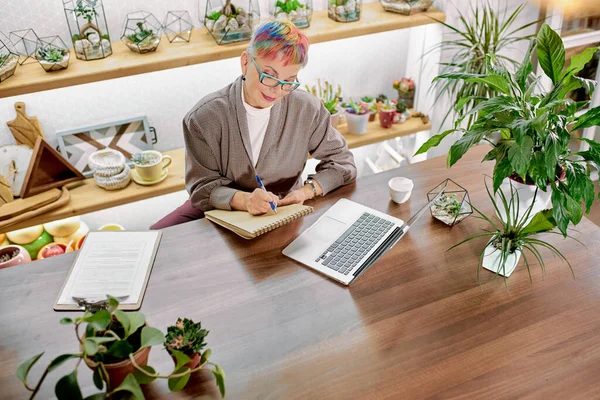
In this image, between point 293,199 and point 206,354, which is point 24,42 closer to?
point 293,199

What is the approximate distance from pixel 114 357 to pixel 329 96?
2.31 m

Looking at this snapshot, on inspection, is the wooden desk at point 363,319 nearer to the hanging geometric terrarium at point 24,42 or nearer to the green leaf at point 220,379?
the green leaf at point 220,379

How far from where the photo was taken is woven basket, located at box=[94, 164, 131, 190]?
8.98ft

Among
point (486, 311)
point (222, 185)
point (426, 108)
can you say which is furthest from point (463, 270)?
point (426, 108)

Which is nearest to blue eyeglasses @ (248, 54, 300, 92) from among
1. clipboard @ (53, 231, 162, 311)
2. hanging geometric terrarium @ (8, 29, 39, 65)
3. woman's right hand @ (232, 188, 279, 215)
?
woman's right hand @ (232, 188, 279, 215)

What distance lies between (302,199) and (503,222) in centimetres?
68

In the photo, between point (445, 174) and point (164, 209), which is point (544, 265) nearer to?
point (445, 174)

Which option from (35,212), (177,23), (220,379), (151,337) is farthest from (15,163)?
(220,379)

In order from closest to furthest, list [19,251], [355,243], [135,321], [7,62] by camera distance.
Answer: [135,321] → [355,243] → [7,62] → [19,251]

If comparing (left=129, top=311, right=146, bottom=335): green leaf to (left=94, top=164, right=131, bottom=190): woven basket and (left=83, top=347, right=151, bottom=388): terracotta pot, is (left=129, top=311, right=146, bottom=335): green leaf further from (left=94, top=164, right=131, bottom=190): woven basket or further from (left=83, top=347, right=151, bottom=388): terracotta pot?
(left=94, top=164, right=131, bottom=190): woven basket

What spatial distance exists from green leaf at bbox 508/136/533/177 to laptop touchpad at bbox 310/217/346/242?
2.02 ft

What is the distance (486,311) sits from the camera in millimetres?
1532

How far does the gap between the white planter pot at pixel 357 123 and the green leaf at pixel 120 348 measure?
7.10 ft

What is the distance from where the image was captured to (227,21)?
2.58 meters
